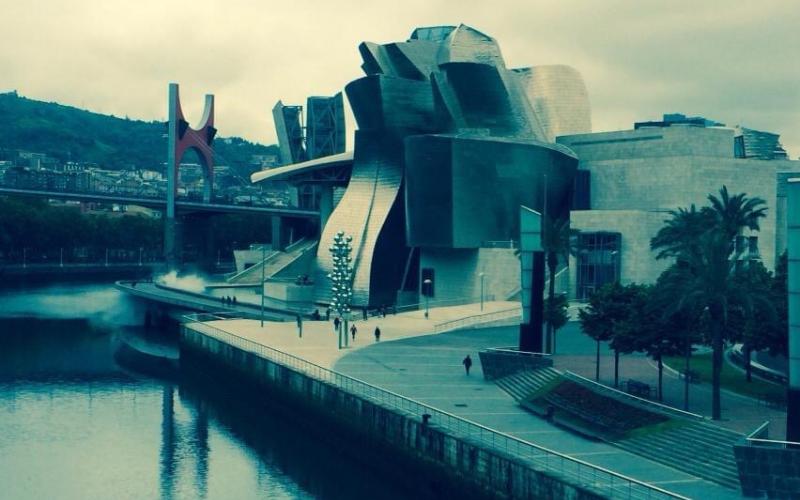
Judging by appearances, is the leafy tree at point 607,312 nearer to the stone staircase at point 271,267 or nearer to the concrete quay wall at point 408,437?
the concrete quay wall at point 408,437

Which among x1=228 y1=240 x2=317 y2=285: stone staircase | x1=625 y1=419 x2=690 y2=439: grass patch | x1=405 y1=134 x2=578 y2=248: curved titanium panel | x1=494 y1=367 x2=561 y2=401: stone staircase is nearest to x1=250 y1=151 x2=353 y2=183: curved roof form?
x1=228 y1=240 x2=317 y2=285: stone staircase

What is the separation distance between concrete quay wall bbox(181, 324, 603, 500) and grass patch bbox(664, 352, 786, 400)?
39.2 ft

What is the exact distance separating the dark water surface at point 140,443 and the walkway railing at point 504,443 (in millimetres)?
2646

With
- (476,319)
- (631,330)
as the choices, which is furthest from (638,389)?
(476,319)

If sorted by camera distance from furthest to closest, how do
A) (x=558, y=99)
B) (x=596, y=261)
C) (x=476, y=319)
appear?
(x=558, y=99) < (x=596, y=261) < (x=476, y=319)

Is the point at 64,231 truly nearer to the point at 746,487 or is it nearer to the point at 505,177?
the point at 505,177

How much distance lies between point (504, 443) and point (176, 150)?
4176 inches

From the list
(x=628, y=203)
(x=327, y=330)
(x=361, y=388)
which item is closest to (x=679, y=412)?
(x=361, y=388)

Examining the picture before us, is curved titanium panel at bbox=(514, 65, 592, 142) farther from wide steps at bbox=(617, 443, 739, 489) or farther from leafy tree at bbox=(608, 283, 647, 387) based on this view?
wide steps at bbox=(617, 443, 739, 489)

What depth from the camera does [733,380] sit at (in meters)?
40.9

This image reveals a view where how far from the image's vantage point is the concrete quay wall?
2828cm

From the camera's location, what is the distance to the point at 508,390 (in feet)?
136

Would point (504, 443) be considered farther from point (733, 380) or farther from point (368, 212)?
point (368, 212)

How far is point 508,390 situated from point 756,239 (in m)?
40.4
